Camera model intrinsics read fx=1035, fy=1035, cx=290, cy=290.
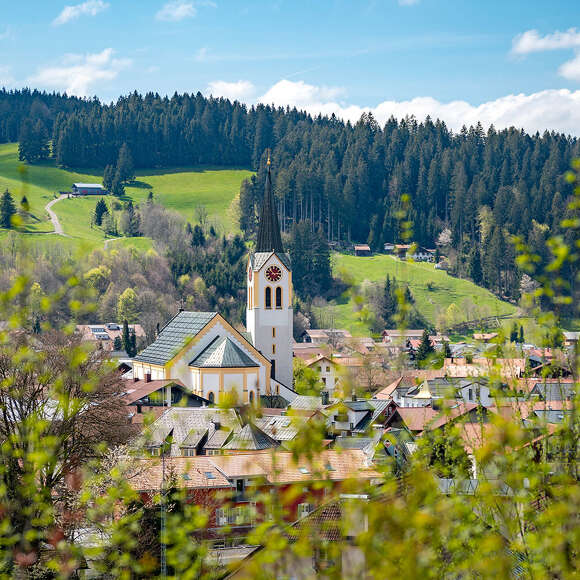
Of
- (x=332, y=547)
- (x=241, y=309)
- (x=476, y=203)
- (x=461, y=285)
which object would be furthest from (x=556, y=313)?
(x=476, y=203)

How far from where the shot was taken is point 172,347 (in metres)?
65.3

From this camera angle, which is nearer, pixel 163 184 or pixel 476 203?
pixel 476 203

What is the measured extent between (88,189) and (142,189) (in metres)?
11.1

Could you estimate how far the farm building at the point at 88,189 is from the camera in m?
162

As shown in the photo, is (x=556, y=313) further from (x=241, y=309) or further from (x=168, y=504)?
(x=241, y=309)

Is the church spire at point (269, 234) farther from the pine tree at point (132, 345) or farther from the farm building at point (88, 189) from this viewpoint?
the farm building at point (88, 189)

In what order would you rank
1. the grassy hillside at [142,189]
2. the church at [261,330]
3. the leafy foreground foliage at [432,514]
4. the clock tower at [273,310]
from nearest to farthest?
the leafy foreground foliage at [432,514] → the church at [261,330] → the clock tower at [273,310] → the grassy hillside at [142,189]

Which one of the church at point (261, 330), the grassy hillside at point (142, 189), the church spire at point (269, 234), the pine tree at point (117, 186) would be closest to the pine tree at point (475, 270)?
the grassy hillside at point (142, 189)

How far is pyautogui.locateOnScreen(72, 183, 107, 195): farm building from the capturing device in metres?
162

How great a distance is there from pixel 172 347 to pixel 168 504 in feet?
143

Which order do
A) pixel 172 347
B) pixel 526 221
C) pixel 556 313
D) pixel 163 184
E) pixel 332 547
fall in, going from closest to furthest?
A: pixel 332 547 < pixel 556 313 < pixel 172 347 < pixel 526 221 < pixel 163 184

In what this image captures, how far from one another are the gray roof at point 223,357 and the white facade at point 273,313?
4.87 meters

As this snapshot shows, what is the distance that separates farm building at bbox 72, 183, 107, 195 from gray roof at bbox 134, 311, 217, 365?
96.7 meters

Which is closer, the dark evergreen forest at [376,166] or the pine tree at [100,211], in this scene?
the pine tree at [100,211]
